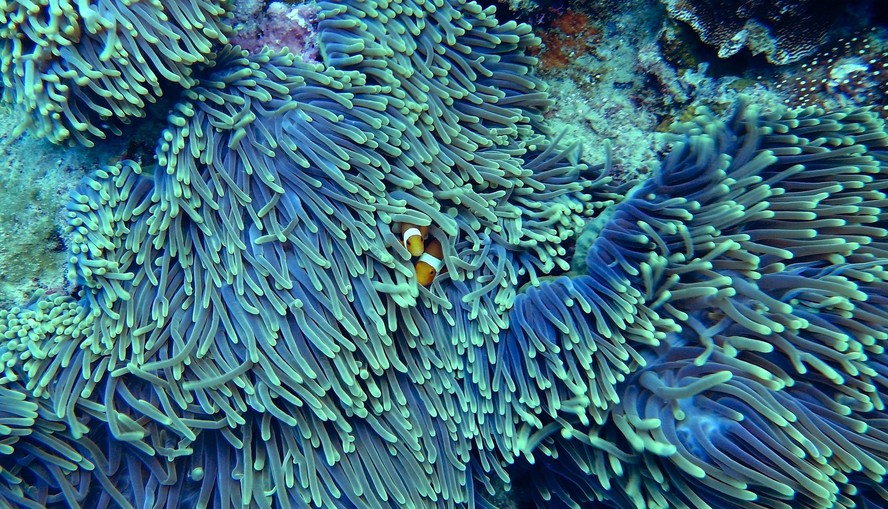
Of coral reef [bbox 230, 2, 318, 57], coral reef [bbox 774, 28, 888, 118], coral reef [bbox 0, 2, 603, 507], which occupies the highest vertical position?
coral reef [bbox 774, 28, 888, 118]

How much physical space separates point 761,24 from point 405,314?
1.94 m

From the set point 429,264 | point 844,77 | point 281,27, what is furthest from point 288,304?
point 844,77

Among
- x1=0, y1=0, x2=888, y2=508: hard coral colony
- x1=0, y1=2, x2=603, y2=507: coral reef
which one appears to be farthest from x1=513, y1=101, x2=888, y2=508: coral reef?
x1=0, y1=2, x2=603, y2=507: coral reef

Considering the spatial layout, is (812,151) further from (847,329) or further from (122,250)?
(122,250)

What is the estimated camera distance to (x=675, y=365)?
1.84 meters

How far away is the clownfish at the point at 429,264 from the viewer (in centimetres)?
207

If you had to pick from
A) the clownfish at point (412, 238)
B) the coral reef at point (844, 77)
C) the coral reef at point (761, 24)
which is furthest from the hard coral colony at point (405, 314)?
the coral reef at point (761, 24)

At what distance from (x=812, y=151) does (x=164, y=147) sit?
101 inches

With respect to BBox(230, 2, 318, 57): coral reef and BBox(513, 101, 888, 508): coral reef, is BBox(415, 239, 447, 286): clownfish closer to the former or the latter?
BBox(513, 101, 888, 508): coral reef

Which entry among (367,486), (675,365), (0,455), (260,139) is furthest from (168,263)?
(675,365)

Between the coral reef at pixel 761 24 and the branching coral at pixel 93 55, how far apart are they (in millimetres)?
2002

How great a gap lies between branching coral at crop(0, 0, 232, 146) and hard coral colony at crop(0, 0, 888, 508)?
4cm

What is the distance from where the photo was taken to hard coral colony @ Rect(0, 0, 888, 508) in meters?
1.77

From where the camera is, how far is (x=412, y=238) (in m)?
2.02
